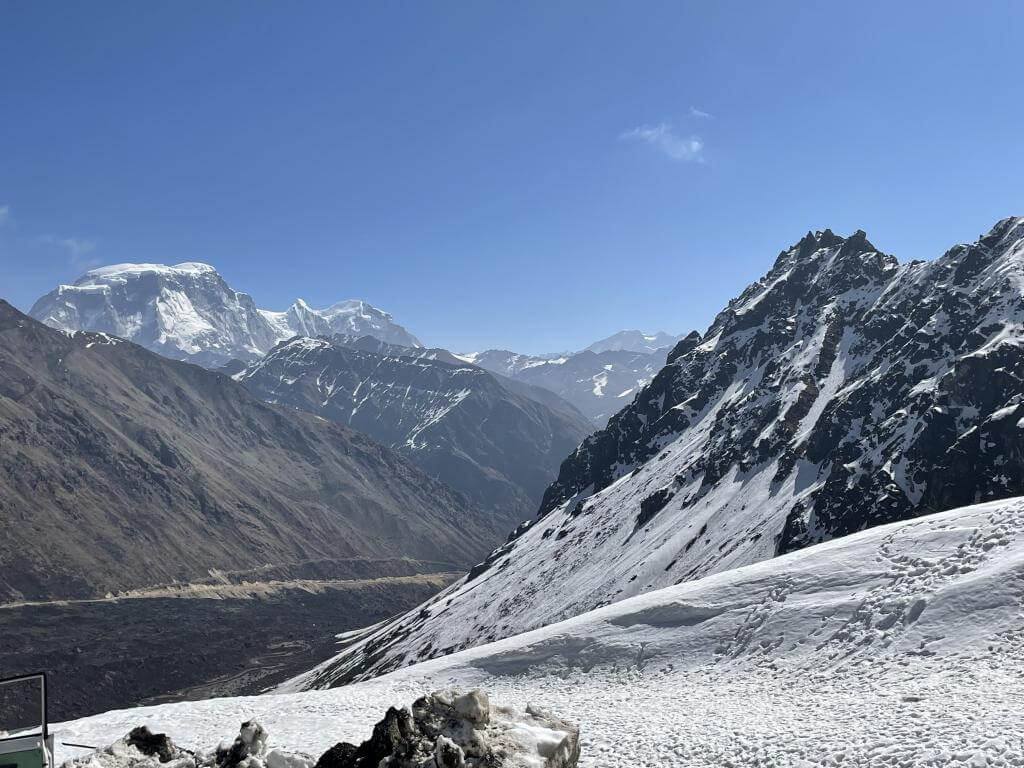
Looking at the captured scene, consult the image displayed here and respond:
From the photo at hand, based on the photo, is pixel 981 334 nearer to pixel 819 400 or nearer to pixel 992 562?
pixel 819 400

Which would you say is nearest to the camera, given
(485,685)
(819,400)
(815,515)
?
(485,685)

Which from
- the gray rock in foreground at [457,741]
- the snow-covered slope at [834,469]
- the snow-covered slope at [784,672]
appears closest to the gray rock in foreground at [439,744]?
the gray rock in foreground at [457,741]

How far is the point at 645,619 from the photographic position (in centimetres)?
4253

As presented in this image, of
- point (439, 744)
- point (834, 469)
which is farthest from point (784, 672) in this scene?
point (834, 469)

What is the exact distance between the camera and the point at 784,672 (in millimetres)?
31906

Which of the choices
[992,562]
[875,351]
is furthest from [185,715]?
[875,351]

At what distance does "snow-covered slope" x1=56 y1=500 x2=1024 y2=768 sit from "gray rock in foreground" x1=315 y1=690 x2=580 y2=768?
14.0 ft

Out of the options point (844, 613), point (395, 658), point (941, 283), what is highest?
point (941, 283)

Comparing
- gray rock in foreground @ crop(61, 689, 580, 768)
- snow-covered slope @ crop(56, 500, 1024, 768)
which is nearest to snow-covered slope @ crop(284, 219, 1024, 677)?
snow-covered slope @ crop(56, 500, 1024, 768)

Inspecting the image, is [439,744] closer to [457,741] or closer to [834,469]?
[457,741]

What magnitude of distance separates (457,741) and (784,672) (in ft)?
58.3

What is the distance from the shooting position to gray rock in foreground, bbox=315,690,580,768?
19453mm

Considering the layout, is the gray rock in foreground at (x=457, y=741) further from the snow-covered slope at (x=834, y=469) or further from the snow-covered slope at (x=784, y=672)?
the snow-covered slope at (x=834, y=469)

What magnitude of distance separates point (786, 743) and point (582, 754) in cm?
677
